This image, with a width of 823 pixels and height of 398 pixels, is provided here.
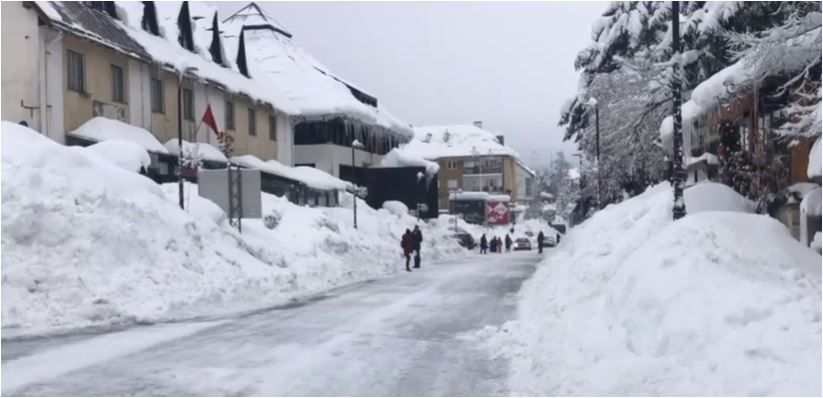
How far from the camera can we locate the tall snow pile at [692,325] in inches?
244

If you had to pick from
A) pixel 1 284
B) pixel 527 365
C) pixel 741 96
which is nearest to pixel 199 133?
pixel 1 284

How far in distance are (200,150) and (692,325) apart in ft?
82.5

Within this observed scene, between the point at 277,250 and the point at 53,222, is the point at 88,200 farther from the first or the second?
the point at 277,250

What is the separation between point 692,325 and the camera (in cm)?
703

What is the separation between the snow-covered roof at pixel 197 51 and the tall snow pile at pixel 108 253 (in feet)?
21.7

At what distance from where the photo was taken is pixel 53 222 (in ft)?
45.4

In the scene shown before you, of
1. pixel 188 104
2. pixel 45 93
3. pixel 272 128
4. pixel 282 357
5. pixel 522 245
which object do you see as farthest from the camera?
pixel 522 245

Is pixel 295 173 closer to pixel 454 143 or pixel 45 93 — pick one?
pixel 45 93

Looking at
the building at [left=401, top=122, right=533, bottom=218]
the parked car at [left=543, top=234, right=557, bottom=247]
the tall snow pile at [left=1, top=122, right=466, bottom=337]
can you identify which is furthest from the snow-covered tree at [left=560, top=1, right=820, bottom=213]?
the building at [left=401, top=122, right=533, bottom=218]

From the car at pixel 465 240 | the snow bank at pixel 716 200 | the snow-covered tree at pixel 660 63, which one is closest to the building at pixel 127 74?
the snow bank at pixel 716 200

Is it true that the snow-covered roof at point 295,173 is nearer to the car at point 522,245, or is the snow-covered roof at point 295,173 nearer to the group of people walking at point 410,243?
the group of people walking at point 410,243

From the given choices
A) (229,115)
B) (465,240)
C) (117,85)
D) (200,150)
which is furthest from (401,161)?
(117,85)

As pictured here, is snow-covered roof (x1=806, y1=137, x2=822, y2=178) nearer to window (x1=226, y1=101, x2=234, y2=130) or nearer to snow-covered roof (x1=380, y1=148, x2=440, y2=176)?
window (x1=226, y1=101, x2=234, y2=130)

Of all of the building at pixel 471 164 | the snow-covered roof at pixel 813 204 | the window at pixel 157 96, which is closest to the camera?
the snow-covered roof at pixel 813 204
